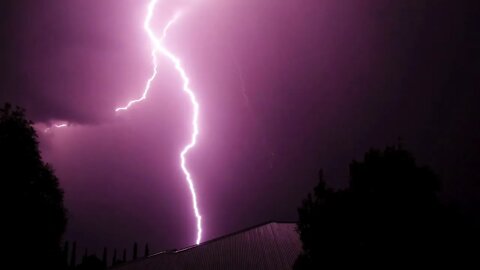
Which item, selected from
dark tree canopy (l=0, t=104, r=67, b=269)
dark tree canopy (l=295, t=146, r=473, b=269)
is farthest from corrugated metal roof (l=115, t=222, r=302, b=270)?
dark tree canopy (l=295, t=146, r=473, b=269)

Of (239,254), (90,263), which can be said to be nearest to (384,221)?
(239,254)

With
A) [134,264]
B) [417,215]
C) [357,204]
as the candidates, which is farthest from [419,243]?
[134,264]

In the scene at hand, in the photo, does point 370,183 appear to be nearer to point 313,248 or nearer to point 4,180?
point 313,248

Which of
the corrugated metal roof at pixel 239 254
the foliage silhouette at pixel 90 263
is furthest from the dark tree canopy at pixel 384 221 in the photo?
the foliage silhouette at pixel 90 263

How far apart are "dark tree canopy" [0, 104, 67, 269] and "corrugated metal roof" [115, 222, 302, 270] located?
5139 millimetres

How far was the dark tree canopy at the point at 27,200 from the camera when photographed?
14367mm

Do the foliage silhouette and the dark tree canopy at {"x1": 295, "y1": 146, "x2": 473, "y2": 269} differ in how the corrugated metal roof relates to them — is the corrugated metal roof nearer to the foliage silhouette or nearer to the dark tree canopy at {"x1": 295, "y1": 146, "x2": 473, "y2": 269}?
the dark tree canopy at {"x1": 295, "y1": 146, "x2": 473, "y2": 269}

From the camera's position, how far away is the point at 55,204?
15.8 metres

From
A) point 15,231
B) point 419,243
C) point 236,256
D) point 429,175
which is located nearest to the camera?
point 419,243

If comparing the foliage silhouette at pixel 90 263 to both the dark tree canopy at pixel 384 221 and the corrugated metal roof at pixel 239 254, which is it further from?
the dark tree canopy at pixel 384 221

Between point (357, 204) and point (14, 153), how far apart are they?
33.4ft

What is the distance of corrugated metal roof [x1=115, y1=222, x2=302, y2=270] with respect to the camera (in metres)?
18.8

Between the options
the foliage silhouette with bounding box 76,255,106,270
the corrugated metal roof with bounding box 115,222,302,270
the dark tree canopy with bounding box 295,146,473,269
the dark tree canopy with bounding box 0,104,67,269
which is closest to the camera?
the dark tree canopy with bounding box 295,146,473,269

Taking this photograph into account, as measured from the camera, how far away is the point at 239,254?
19.5 meters
